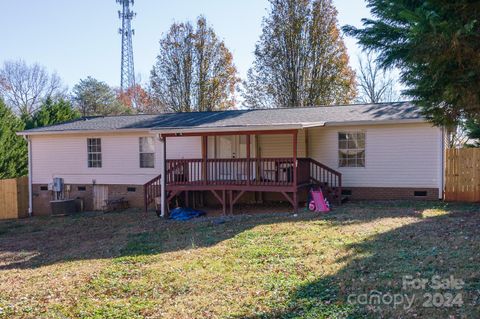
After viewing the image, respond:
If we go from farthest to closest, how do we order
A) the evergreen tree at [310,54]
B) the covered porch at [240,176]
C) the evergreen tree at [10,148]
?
the evergreen tree at [310,54] → the evergreen tree at [10,148] → the covered porch at [240,176]

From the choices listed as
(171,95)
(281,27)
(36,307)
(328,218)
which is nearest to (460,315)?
(36,307)

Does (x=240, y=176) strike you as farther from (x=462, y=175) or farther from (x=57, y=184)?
(x=57, y=184)

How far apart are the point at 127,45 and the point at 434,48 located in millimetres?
34787

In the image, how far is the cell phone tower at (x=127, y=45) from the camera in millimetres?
36466

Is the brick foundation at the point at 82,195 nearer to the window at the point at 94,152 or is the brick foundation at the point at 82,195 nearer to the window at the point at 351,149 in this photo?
the window at the point at 94,152

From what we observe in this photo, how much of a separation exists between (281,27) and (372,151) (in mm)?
15805

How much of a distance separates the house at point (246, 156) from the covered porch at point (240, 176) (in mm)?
34

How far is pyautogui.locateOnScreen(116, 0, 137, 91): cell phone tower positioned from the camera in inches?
1436

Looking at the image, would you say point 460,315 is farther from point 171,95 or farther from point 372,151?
point 171,95

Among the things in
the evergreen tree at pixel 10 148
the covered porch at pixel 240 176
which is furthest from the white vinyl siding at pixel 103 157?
the evergreen tree at pixel 10 148

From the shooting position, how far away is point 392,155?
14008mm

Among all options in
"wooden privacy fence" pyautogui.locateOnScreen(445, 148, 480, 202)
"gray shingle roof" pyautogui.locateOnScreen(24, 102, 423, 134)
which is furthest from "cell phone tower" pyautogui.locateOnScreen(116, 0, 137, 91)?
"wooden privacy fence" pyautogui.locateOnScreen(445, 148, 480, 202)

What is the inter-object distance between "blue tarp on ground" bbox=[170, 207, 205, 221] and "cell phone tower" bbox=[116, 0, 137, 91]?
83.8 ft

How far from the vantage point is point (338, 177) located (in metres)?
13.9
